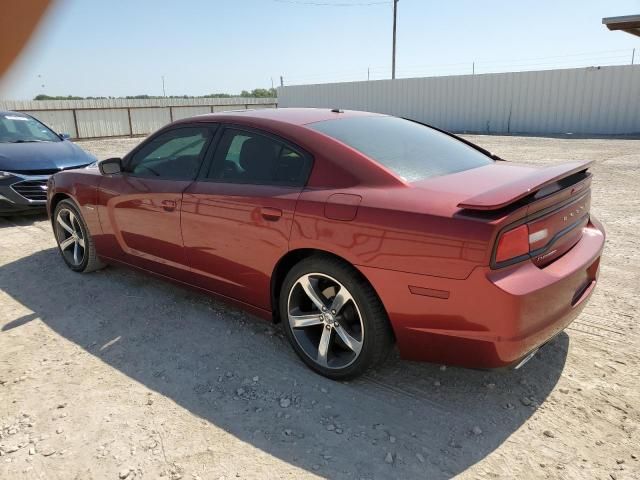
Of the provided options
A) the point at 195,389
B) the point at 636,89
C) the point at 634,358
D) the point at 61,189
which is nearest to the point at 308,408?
the point at 195,389

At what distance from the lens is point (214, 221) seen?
331 centimetres

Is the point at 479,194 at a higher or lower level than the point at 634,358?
higher

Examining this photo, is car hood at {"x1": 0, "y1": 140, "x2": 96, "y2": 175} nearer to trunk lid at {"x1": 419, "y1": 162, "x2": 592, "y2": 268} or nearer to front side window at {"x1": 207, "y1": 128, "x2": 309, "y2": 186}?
front side window at {"x1": 207, "y1": 128, "x2": 309, "y2": 186}

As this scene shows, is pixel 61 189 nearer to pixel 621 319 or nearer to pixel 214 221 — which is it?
pixel 214 221

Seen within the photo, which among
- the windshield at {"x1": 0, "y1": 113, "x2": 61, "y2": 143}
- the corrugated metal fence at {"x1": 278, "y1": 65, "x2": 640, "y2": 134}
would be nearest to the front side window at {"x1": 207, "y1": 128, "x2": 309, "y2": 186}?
the windshield at {"x1": 0, "y1": 113, "x2": 61, "y2": 143}

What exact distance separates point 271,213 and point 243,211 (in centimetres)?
25

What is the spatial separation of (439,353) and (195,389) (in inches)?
55.3

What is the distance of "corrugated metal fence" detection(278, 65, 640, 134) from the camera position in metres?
20.3

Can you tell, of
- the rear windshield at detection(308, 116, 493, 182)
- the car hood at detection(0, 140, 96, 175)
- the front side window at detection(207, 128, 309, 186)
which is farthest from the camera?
the car hood at detection(0, 140, 96, 175)

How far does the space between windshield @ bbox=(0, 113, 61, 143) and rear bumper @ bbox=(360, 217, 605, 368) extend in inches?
280

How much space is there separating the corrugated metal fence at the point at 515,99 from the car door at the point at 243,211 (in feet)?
71.0

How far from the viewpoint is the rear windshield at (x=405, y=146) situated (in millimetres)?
2898

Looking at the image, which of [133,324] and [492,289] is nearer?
[492,289]

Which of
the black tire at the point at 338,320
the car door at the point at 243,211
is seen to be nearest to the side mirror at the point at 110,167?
the car door at the point at 243,211
